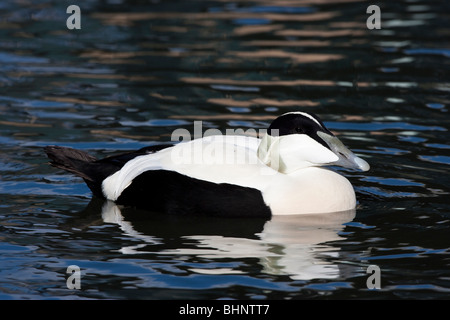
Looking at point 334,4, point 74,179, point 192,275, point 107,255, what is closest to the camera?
point 192,275

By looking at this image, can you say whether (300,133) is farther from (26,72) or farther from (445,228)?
(26,72)

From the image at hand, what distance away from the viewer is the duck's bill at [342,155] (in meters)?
7.40

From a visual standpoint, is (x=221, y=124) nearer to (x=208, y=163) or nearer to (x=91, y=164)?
(x=91, y=164)

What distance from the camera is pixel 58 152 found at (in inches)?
315

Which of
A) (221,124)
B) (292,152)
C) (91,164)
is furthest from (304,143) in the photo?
(221,124)

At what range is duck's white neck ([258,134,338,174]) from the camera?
7426mm

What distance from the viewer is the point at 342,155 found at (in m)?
7.43

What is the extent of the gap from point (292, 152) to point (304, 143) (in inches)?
4.4

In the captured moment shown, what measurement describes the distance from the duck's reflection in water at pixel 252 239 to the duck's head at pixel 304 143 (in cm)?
44

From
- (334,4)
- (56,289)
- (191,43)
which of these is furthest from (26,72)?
(56,289)

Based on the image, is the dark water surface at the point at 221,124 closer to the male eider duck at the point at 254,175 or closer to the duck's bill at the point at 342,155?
the male eider duck at the point at 254,175

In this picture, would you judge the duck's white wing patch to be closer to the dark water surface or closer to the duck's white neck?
the duck's white neck
